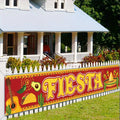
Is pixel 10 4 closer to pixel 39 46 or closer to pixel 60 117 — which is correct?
pixel 39 46

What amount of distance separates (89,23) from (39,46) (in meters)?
5.66

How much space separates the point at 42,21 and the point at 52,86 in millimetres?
9716

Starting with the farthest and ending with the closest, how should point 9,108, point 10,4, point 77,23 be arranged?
point 77,23
point 10,4
point 9,108

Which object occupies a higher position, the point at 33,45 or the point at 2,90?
the point at 33,45

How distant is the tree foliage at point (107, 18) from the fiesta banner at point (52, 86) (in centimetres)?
1860

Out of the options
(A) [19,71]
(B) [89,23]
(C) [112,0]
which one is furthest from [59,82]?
(C) [112,0]

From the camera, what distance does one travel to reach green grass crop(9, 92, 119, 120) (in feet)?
38.1

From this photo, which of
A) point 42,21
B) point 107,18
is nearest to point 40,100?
point 42,21

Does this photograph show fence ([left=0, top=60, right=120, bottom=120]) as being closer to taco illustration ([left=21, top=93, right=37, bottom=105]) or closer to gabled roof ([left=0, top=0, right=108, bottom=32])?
taco illustration ([left=21, top=93, right=37, bottom=105])

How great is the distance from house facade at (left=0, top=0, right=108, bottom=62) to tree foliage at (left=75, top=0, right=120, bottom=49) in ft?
30.6

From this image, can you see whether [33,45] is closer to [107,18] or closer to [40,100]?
[107,18]

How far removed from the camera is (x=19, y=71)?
1138 cm

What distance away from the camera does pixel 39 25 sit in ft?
68.4

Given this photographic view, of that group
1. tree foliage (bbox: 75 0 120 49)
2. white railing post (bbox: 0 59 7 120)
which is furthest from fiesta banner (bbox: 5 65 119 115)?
tree foliage (bbox: 75 0 120 49)
